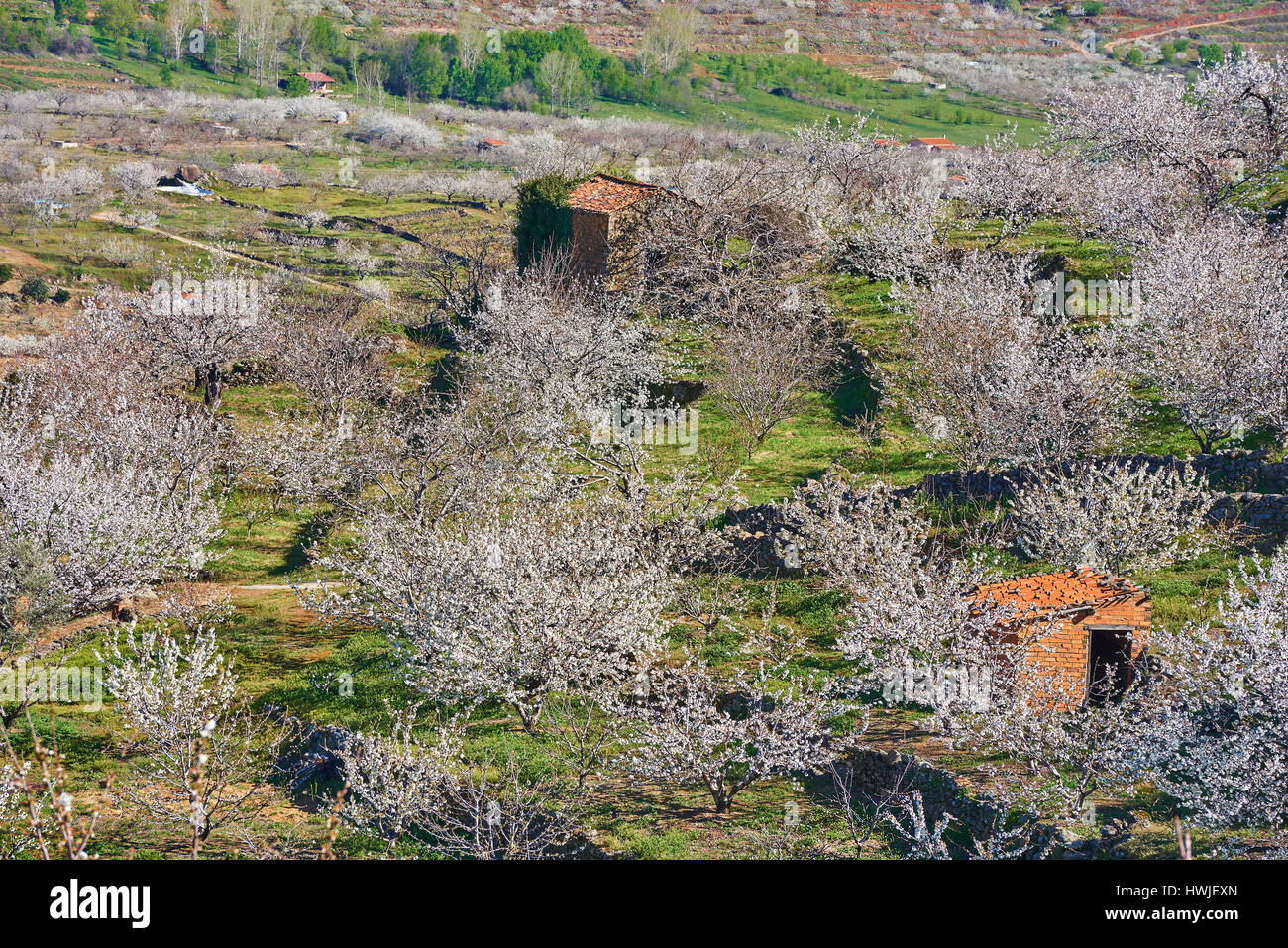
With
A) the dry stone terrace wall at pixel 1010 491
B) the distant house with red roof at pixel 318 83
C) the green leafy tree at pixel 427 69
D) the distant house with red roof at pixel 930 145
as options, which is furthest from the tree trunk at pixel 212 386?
the green leafy tree at pixel 427 69

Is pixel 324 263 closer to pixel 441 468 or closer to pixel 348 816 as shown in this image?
pixel 441 468

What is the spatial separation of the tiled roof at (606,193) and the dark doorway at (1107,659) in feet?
96.4

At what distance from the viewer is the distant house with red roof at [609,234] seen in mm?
43406

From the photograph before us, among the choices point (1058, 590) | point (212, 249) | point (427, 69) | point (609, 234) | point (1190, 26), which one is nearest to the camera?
point (1058, 590)

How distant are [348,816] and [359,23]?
192m

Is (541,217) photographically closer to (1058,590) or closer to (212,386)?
(212,386)

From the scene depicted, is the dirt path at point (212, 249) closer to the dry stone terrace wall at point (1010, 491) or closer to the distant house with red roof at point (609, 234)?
the distant house with red roof at point (609, 234)

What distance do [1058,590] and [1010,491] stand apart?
7.46 m

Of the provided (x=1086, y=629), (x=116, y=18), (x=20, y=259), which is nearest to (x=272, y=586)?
(x=1086, y=629)

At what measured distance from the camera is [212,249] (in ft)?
212

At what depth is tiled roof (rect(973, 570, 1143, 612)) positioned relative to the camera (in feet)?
58.1

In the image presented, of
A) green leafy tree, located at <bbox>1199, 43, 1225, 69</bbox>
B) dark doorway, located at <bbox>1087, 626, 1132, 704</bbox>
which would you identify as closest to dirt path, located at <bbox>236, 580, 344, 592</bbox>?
dark doorway, located at <bbox>1087, 626, 1132, 704</bbox>

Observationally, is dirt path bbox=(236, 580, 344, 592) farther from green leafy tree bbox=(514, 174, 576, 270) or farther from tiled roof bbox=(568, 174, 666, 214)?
tiled roof bbox=(568, 174, 666, 214)
